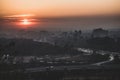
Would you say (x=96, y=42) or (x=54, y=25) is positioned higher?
(x=54, y=25)

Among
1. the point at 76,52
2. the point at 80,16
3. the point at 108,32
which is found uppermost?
the point at 80,16

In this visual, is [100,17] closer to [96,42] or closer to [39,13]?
[96,42]

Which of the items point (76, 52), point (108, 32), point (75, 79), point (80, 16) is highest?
point (80, 16)

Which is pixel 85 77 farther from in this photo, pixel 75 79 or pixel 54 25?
pixel 54 25

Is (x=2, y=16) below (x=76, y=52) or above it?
above

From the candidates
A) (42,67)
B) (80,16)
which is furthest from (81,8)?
(42,67)

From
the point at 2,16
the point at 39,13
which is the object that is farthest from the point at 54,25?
the point at 2,16
